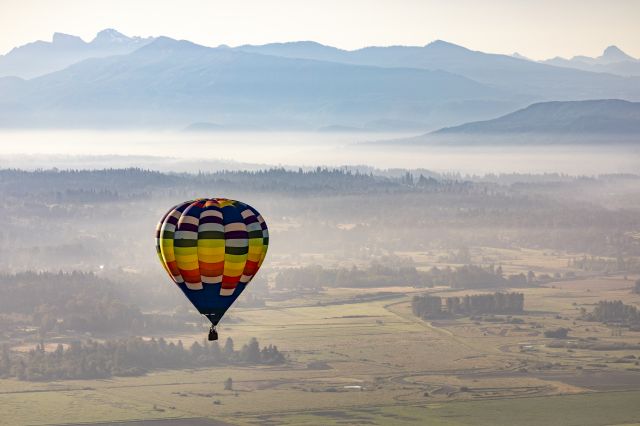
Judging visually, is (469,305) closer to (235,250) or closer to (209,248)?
(235,250)

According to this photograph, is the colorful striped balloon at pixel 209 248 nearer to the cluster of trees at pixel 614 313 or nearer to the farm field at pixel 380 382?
the farm field at pixel 380 382

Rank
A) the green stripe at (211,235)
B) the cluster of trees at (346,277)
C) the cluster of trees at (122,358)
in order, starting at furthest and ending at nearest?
the cluster of trees at (346,277)
the cluster of trees at (122,358)
the green stripe at (211,235)

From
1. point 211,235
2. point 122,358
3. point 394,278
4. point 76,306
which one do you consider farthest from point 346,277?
point 211,235

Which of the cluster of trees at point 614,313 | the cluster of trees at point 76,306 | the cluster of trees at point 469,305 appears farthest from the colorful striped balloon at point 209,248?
the cluster of trees at point 614,313

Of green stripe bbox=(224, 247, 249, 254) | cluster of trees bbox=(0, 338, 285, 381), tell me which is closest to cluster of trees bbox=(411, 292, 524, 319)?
cluster of trees bbox=(0, 338, 285, 381)

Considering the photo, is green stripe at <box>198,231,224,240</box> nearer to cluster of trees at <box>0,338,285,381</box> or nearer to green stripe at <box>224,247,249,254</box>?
green stripe at <box>224,247,249,254</box>
